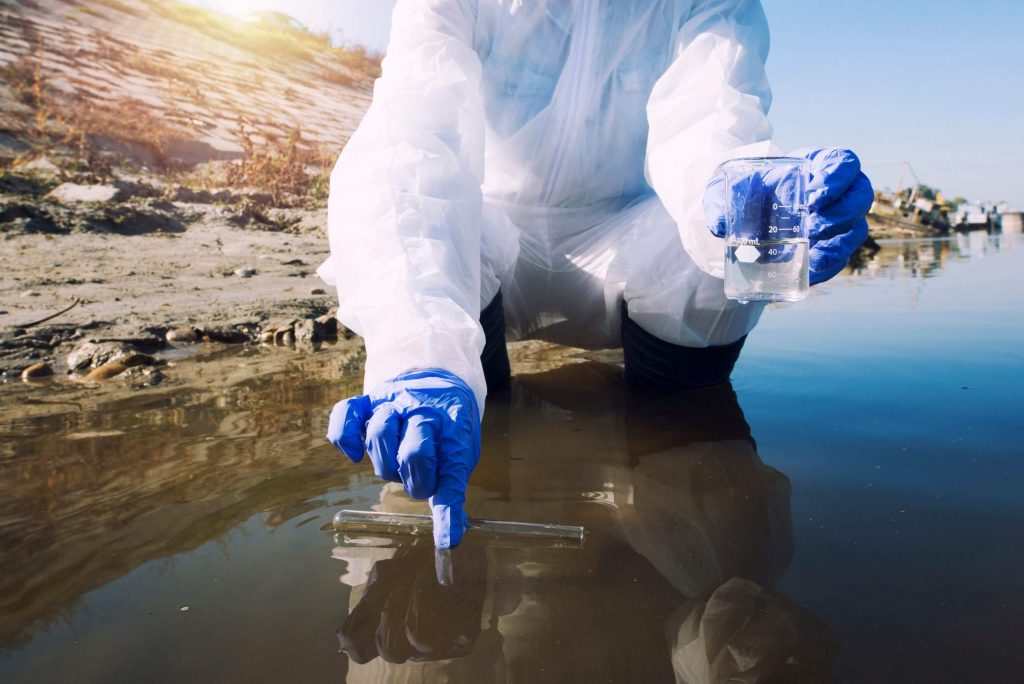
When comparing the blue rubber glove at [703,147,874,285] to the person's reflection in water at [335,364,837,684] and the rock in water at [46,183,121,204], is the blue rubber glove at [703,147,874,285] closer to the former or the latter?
the person's reflection in water at [335,364,837,684]

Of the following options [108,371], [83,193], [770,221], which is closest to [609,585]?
[770,221]

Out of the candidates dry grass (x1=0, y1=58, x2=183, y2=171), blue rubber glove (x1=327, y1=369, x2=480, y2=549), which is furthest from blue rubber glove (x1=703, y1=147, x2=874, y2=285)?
dry grass (x1=0, y1=58, x2=183, y2=171)

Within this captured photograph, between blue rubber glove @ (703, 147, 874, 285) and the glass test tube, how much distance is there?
63 centimetres

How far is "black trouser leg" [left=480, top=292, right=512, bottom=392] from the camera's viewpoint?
5.86 ft

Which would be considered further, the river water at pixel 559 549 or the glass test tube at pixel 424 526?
the glass test tube at pixel 424 526

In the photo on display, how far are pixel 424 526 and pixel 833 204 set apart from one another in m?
0.86

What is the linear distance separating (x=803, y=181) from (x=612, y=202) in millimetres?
906

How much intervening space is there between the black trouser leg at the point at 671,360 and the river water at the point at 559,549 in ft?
0.24

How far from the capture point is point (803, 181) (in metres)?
1.15

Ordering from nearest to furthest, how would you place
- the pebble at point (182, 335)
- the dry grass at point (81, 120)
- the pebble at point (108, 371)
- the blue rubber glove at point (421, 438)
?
1. the blue rubber glove at point (421, 438)
2. the pebble at point (108, 371)
3. the pebble at point (182, 335)
4. the dry grass at point (81, 120)

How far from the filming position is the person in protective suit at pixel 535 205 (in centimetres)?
104

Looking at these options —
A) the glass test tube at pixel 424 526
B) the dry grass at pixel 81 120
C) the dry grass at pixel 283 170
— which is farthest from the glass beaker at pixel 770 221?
the dry grass at pixel 81 120

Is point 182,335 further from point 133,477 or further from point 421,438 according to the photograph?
point 421,438

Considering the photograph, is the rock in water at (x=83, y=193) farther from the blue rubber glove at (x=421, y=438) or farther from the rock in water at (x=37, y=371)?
the blue rubber glove at (x=421, y=438)
